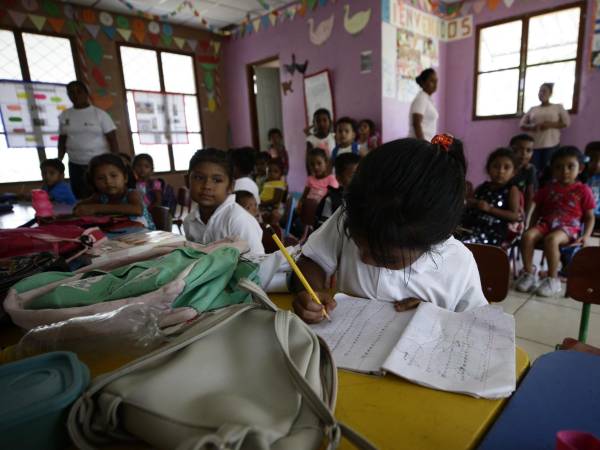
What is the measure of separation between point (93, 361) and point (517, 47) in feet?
18.1

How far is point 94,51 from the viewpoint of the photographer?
5.38 metres

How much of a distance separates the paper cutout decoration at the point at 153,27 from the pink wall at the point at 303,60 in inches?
45.2

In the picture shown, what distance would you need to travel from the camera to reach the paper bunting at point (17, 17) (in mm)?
4758

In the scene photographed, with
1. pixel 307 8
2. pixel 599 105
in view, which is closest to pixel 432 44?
pixel 307 8

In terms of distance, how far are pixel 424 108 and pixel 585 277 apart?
111 inches

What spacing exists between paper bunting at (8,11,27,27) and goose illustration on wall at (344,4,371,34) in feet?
13.3

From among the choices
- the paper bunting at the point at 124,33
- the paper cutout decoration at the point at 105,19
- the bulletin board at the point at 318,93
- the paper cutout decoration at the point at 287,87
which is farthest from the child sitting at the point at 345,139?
the paper cutout decoration at the point at 105,19

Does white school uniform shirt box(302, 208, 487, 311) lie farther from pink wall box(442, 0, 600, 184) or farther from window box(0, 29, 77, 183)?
window box(0, 29, 77, 183)

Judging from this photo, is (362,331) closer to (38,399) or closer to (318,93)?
(38,399)

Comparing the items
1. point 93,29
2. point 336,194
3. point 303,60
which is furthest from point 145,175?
point 93,29

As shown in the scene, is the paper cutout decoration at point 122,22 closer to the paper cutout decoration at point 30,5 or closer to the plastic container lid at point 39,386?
the paper cutout decoration at point 30,5

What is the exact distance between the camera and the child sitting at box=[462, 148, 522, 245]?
2436 mm

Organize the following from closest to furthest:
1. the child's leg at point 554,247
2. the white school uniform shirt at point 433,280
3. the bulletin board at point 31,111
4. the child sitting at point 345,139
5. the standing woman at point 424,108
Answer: the white school uniform shirt at point 433,280
the child's leg at point 554,247
the standing woman at point 424,108
the child sitting at point 345,139
the bulletin board at point 31,111

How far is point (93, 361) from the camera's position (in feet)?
2.10
